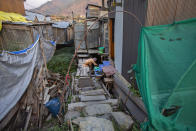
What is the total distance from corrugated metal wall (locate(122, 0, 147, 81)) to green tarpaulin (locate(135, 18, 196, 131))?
1.73 m

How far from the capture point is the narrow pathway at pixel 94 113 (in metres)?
2.90

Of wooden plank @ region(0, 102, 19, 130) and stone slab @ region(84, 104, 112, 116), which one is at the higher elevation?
stone slab @ region(84, 104, 112, 116)

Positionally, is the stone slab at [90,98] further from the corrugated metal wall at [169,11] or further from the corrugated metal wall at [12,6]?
the corrugated metal wall at [12,6]

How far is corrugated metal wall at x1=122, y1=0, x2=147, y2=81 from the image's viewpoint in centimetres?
378

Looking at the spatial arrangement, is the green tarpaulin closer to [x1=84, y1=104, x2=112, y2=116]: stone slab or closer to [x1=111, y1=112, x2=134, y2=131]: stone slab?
A: [x1=111, y1=112, x2=134, y2=131]: stone slab

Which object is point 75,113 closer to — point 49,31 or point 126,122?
point 126,122

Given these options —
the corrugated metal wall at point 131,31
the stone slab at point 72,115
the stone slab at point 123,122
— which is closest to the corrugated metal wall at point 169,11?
the corrugated metal wall at point 131,31

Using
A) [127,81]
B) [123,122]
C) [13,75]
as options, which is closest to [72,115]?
[123,122]

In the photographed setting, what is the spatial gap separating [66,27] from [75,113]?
12.9 metres

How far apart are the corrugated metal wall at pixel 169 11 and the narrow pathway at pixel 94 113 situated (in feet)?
9.07

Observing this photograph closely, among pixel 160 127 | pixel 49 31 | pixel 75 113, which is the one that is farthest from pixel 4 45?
pixel 160 127

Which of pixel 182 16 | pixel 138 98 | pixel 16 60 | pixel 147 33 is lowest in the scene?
pixel 138 98

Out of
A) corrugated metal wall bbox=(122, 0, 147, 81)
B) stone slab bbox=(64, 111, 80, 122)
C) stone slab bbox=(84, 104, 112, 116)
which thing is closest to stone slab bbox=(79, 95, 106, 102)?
stone slab bbox=(84, 104, 112, 116)

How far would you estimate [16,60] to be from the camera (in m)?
4.17
